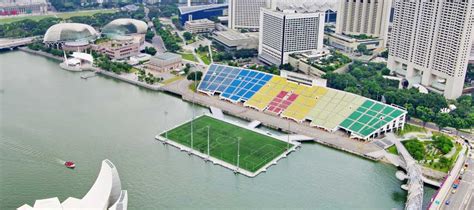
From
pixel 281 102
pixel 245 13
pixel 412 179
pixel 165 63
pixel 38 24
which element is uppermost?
pixel 245 13

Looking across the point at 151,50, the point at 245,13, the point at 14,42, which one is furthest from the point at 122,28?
the point at 245,13

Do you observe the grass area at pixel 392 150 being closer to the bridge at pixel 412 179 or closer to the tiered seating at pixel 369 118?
the bridge at pixel 412 179

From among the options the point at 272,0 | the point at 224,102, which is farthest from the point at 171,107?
the point at 272,0

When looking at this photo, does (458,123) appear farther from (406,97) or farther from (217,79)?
(217,79)

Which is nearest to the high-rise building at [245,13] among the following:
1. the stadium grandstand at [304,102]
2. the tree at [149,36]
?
the tree at [149,36]

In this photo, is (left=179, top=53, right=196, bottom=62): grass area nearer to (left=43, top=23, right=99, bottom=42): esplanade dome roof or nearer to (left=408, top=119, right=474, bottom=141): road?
(left=43, top=23, right=99, bottom=42): esplanade dome roof
